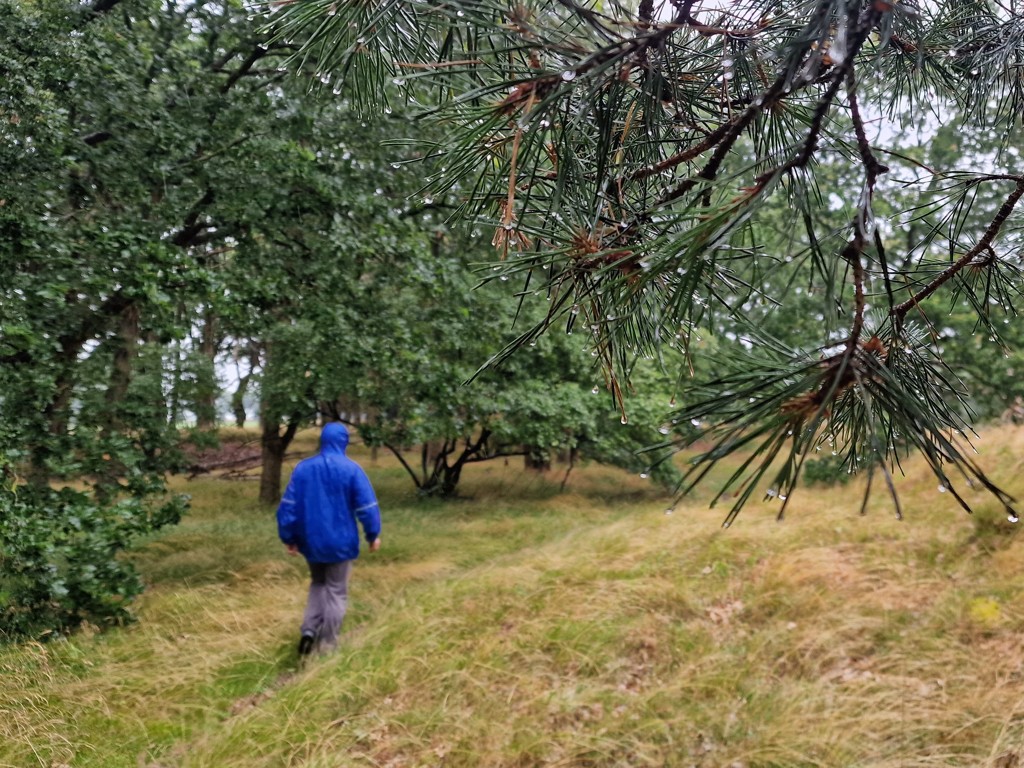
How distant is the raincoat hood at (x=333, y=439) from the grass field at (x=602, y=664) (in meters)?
1.12

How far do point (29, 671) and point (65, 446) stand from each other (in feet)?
3.92

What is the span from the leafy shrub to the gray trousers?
1036 mm

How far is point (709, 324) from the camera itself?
1183 millimetres

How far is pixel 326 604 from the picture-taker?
3.62 m

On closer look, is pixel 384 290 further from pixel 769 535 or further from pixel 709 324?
pixel 709 324

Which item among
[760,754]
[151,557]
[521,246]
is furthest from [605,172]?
[151,557]

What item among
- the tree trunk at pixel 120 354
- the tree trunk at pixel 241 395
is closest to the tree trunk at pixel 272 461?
the tree trunk at pixel 241 395

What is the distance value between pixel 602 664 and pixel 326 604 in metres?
1.65

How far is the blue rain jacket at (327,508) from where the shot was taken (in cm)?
358

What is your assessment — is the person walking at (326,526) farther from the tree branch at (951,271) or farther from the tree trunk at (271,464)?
the tree trunk at (271,464)

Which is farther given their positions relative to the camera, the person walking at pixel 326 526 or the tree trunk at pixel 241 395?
the tree trunk at pixel 241 395

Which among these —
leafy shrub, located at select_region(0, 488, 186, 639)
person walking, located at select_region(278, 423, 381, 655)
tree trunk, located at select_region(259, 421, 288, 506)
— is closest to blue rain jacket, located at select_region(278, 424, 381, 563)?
person walking, located at select_region(278, 423, 381, 655)

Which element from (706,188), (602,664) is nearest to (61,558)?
(602,664)

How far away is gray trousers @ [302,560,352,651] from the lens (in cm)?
358
